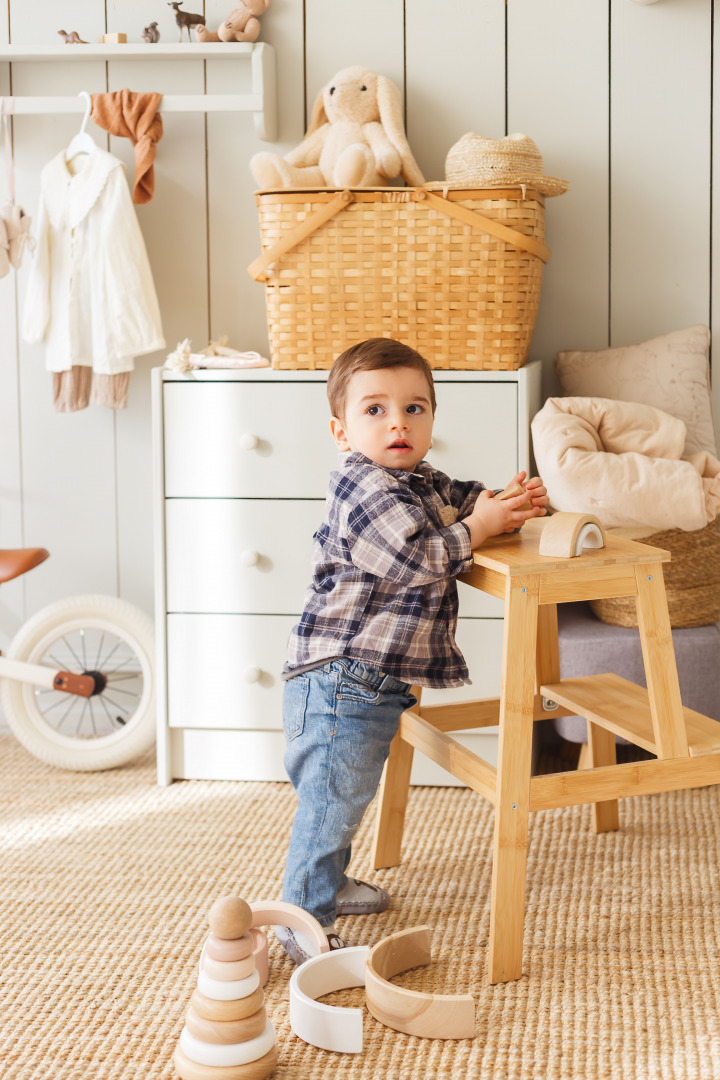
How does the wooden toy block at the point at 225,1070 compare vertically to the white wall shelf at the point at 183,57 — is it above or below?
below

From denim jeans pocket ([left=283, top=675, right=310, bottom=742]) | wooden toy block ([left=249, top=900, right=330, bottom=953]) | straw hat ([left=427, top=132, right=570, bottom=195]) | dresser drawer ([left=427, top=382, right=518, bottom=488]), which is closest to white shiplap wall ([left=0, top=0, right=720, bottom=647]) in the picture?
straw hat ([left=427, top=132, right=570, bottom=195])

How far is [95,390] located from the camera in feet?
7.35

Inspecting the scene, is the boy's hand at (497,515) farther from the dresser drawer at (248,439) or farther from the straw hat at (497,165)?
the straw hat at (497,165)

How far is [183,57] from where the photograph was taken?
7.27 feet

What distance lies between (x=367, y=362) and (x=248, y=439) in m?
0.61

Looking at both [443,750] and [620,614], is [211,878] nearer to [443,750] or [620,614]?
[443,750]

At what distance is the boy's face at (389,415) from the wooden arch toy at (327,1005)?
625mm

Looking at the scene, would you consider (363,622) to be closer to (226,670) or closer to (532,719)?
(532,719)

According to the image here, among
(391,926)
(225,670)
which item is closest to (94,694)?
(225,670)

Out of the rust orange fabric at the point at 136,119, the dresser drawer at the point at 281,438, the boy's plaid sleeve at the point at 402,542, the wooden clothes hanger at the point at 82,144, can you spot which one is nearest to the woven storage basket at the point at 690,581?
the dresser drawer at the point at 281,438

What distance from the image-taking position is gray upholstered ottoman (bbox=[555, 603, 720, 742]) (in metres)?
1.95

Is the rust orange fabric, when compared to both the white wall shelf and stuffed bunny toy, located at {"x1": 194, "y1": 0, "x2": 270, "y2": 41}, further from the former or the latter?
stuffed bunny toy, located at {"x1": 194, "y1": 0, "x2": 270, "y2": 41}

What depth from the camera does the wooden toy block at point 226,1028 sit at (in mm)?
1137

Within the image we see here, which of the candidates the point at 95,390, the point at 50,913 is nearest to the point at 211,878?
the point at 50,913
